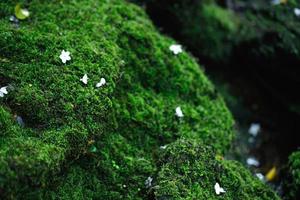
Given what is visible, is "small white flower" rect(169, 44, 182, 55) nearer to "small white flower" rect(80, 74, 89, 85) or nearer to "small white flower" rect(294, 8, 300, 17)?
"small white flower" rect(80, 74, 89, 85)

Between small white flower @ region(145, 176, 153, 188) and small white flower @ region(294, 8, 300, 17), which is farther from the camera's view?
small white flower @ region(294, 8, 300, 17)

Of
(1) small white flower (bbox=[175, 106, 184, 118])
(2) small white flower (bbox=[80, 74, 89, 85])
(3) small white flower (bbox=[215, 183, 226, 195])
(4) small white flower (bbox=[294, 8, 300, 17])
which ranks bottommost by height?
(1) small white flower (bbox=[175, 106, 184, 118])

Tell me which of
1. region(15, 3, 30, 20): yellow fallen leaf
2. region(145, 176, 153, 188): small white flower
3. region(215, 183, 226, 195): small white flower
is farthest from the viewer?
region(15, 3, 30, 20): yellow fallen leaf

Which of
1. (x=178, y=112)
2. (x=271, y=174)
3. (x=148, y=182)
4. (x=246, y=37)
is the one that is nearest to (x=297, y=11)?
(x=246, y=37)

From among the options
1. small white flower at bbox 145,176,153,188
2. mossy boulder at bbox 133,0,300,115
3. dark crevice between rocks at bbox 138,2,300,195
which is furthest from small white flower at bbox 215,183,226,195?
mossy boulder at bbox 133,0,300,115

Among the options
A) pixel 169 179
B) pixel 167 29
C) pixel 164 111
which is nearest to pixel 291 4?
pixel 167 29

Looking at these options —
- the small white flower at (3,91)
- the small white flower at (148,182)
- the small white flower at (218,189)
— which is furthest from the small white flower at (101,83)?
the small white flower at (218,189)

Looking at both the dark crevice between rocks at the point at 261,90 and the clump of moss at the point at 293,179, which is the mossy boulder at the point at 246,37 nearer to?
the dark crevice between rocks at the point at 261,90

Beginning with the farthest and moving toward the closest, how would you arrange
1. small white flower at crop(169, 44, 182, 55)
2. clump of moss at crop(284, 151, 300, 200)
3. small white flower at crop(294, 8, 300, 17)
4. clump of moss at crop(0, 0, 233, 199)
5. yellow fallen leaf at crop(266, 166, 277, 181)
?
small white flower at crop(294, 8, 300, 17) → yellow fallen leaf at crop(266, 166, 277, 181) → small white flower at crop(169, 44, 182, 55) → clump of moss at crop(284, 151, 300, 200) → clump of moss at crop(0, 0, 233, 199)
